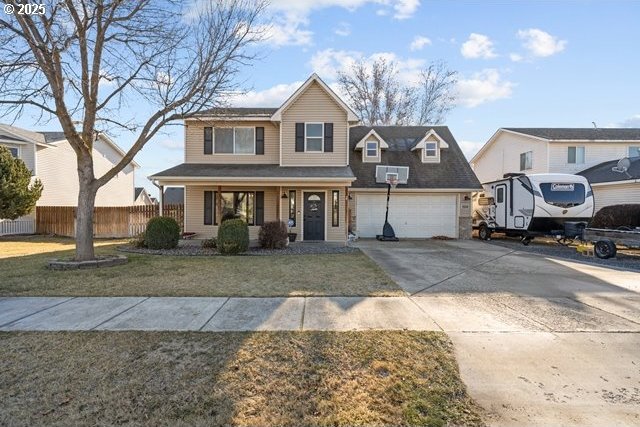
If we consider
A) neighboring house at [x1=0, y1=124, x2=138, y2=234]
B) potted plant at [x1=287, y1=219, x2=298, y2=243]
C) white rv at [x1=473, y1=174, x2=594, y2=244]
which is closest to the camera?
white rv at [x1=473, y1=174, x2=594, y2=244]

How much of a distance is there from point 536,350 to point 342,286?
146 inches

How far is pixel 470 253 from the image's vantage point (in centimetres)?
1276

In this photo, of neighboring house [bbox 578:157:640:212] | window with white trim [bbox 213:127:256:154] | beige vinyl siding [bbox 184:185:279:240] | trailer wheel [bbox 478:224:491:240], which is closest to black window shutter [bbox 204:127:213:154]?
window with white trim [bbox 213:127:256:154]

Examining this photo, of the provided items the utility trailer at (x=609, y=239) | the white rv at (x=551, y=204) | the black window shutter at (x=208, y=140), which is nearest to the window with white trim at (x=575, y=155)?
the white rv at (x=551, y=204)

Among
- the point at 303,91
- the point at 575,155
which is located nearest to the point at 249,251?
the point at 303,91

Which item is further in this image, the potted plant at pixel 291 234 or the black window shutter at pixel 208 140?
the black window shutter at pixel 208 140

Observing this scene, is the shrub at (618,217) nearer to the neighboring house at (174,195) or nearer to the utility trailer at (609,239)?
the utility trailer at (609,239)

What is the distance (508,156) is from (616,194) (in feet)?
28.9

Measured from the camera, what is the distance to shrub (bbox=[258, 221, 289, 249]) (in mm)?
12859

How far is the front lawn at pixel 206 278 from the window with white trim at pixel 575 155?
19.1m

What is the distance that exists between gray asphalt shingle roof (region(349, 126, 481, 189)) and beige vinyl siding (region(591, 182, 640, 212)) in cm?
696

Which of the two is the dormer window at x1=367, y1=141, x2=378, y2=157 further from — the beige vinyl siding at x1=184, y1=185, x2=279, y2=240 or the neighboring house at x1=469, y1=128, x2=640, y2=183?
the neighboring house at x1=469, y1=128, x2=640, y2=183

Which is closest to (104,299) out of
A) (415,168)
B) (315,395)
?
(315,395)

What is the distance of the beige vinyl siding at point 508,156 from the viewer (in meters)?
22.9
